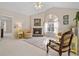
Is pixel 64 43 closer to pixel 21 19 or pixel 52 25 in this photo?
pixel 52 25

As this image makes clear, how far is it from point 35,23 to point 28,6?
0.40m

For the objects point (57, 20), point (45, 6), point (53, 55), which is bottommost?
point (53, 55)

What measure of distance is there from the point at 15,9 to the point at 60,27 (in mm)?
1062

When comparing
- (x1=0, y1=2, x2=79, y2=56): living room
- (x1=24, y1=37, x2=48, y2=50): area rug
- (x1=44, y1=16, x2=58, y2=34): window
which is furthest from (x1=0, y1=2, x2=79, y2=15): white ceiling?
(x1=24, y1=37, x2=48, y2=50): area rug

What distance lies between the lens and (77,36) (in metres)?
4.08

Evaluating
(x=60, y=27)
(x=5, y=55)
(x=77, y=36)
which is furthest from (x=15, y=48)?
(x=77, y=36)

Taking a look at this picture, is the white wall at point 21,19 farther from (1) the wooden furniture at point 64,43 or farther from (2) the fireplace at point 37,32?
(1) the wooden furniture at point 64,43

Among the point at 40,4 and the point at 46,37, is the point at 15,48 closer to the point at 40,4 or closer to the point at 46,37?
the point at 46,37

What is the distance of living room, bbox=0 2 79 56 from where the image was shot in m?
4.07

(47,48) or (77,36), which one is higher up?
(77,36)

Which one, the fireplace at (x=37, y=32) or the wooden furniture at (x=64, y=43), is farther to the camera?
the fireplace at (x=37, y=32)

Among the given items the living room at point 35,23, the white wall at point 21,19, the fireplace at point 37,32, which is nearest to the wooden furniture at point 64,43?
the living room at point 35,23

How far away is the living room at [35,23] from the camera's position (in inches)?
160

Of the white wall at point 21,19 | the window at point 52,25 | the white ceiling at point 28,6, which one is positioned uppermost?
the white ceiling at point 28,6
